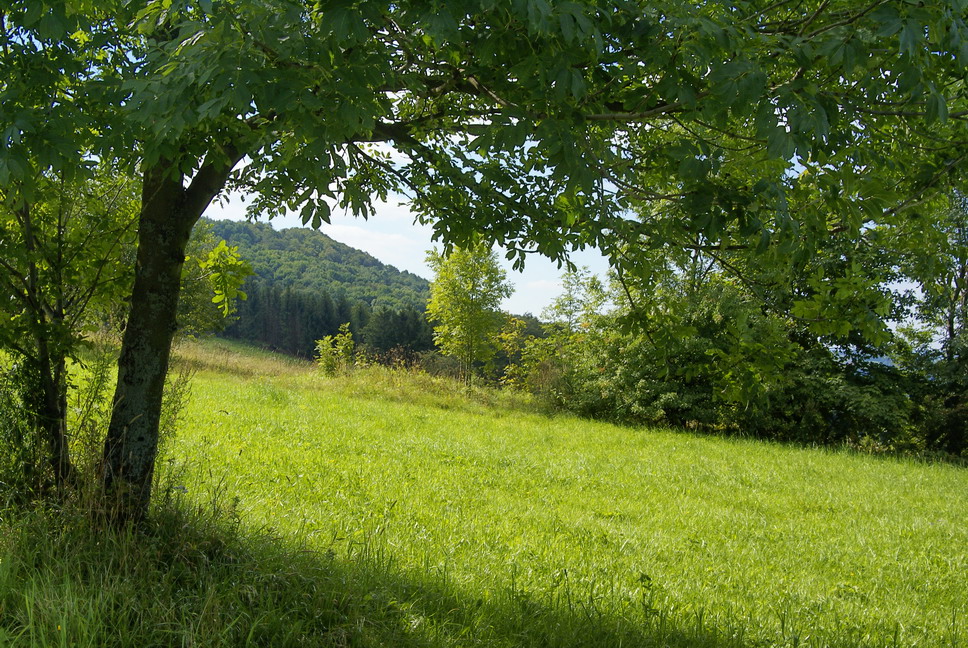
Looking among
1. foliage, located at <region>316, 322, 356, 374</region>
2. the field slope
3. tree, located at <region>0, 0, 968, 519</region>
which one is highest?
tree, located at <region>0, 0, 968, 519</region>

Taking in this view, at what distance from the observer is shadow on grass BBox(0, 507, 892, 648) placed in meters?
2.46

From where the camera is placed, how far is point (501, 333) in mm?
22859

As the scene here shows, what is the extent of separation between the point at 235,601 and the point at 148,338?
1.56m

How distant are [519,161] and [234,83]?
8.06 feet

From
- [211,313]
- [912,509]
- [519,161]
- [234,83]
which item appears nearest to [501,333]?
[211,313]

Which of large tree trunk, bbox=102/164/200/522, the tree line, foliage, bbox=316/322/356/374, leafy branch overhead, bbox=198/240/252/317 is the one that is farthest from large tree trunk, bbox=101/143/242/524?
the tree line

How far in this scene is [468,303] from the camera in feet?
66.4

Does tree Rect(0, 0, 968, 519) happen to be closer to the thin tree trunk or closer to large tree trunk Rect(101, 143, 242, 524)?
large tree trunk Rect(101, 143, 242, 524)

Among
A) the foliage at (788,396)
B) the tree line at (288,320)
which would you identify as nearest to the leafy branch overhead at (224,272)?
the foliage at (788,396)

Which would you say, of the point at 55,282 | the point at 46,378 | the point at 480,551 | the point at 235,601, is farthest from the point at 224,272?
the point at 480,551

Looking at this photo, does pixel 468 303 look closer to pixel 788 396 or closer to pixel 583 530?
pixel 788 396

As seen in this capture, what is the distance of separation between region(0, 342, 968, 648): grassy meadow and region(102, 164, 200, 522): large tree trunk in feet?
1.13

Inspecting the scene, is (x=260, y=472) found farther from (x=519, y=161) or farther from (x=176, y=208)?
(x=519, y=161)

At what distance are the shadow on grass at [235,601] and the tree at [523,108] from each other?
352mm
